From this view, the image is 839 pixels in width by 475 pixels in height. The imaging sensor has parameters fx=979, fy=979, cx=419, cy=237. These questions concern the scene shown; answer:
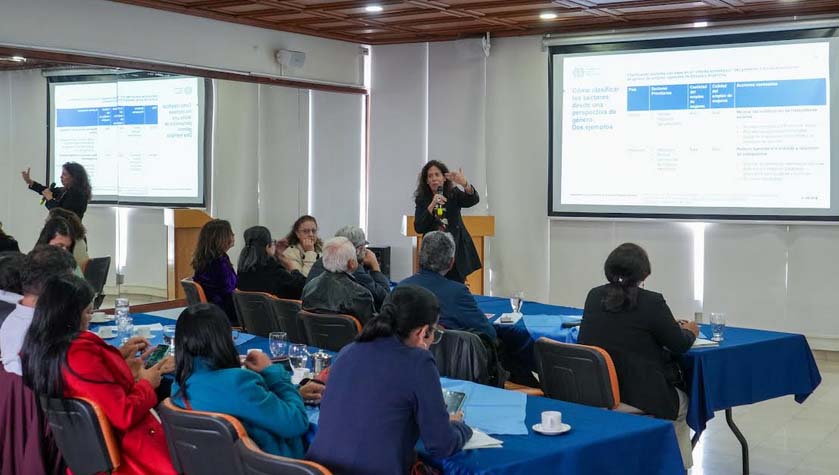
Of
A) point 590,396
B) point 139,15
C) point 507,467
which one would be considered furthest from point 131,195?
point 507,467

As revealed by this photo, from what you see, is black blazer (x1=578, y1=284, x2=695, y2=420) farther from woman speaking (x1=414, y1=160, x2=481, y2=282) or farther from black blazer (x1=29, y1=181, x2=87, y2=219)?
black blazer (x1=29, y1=181, x2=87, y2=219)

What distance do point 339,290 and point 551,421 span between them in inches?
101

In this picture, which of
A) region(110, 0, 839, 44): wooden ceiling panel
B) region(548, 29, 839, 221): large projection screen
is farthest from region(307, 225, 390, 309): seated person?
region(548, 29, 839, 221): large projection screen

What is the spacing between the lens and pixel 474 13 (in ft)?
28.5

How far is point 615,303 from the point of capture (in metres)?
4.34

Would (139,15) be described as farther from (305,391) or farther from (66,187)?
(305,391)

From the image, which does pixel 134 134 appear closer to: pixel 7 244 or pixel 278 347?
pixel 7 244

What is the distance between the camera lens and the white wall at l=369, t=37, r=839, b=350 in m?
8.47

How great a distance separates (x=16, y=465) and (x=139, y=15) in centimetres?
550

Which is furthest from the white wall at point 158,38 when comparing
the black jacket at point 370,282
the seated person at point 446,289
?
the seated person at point 446,289

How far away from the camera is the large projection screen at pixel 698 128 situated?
27.0 ft

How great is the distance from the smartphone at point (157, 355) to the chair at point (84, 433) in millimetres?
784

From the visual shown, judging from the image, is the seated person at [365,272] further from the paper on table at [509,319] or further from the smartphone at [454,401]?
the smartphone at [454,401]

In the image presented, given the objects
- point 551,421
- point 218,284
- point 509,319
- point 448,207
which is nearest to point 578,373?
point 509,319
